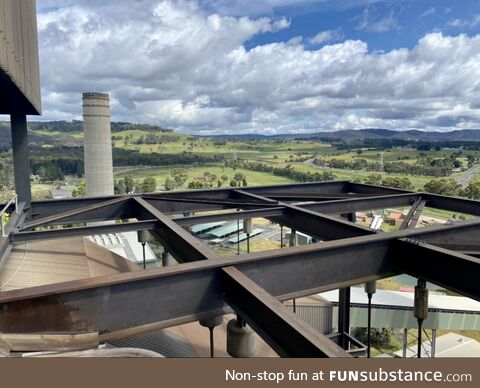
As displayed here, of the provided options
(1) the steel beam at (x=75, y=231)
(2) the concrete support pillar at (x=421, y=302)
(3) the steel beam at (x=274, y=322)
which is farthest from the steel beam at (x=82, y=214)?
(2) the concrete support pillar at (x=421, y=302)

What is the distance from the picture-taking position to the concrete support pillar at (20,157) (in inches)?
366

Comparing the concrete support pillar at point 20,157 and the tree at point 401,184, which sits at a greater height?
the concrete support pillar at point 20,157

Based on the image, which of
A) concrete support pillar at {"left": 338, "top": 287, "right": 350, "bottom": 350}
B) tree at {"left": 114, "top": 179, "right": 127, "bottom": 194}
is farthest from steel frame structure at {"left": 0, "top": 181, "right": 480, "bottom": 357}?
tree at {"left": 114, "top": 179, "right": 127, "bottom": 194}

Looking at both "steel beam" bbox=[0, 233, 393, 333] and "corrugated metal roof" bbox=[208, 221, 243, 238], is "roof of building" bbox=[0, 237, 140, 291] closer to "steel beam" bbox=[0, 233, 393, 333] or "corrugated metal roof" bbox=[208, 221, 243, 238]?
"steel beam" bbox=[0, 233, 393, 333]

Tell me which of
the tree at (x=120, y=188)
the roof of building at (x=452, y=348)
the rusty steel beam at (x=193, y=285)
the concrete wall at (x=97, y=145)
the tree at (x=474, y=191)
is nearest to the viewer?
the rusty steel beam at (x=193, y=285)

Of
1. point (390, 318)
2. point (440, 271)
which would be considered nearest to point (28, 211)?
point (440, 271)

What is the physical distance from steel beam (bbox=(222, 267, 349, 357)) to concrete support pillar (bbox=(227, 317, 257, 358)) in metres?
0.47

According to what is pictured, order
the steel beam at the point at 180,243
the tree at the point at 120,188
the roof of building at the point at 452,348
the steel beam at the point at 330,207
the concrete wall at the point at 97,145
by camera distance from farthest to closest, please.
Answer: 1. the tree at the point at 120,188
2. the concrete wall at the point at 97,145
3. the roof of building at the point at 452,348
4. the steel beam at the point at 330,207
5. the steel beam at the point at 180,243

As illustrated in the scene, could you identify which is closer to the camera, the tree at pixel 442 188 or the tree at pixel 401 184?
the tree at pixel 401 184

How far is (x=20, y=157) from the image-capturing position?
30.7ft

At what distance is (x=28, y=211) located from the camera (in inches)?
367

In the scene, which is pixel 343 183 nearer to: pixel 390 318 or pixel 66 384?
pixel 66 384

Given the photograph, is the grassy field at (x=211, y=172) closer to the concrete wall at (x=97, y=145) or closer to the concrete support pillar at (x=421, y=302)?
the concrete wall at (x=97, y=145)

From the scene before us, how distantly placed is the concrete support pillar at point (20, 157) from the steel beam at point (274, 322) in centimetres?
715
